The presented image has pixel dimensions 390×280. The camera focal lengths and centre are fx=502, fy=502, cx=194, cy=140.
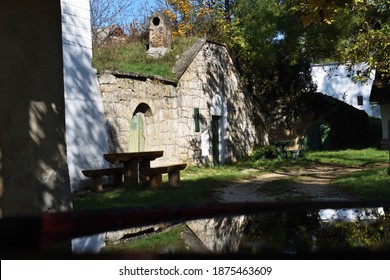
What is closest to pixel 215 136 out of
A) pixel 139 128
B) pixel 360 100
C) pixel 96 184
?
pixel 139 128

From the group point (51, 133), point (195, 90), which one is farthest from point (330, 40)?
point (51, 133)

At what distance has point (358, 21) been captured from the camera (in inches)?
727

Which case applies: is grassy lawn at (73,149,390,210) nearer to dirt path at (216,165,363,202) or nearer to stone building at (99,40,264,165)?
dirt path at (216,165,363,202)

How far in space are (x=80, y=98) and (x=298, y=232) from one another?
10932 millimetres

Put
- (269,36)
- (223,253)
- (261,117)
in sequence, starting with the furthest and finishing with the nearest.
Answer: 1. (261,117)
2. (269,36)
3. (223,253)

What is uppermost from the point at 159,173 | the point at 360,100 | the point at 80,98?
the point at 360,100

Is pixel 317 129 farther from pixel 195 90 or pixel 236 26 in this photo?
pixel 195 90

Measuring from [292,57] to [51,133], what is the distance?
17449 mm

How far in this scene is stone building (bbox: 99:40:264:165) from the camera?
13328 mm

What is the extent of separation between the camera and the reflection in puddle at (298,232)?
4.74 feet

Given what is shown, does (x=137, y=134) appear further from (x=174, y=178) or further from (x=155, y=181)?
(x=155, y=181)

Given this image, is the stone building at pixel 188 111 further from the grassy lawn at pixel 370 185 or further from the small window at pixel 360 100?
the small window at pixel 360 100

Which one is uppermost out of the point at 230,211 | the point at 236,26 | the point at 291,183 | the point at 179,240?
the point at 236,26

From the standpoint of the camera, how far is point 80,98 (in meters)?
12.1
